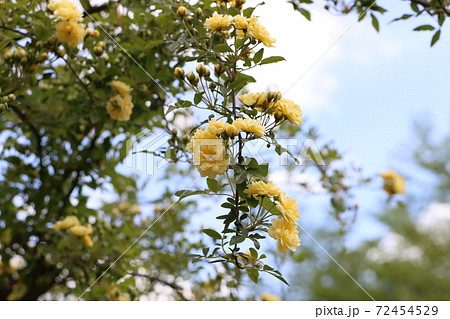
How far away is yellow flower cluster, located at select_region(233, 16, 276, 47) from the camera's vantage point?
81cm

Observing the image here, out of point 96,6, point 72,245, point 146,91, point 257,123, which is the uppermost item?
point 257,123

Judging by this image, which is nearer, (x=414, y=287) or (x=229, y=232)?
(x=229, y=232)

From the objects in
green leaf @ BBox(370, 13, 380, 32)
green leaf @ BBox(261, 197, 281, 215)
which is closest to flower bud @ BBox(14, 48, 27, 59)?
green leaf @ BBox(261, 197, 281, 215)

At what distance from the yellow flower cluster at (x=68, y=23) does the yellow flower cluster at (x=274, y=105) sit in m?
0.61

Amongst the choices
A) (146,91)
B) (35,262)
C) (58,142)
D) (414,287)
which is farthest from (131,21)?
(414,287)

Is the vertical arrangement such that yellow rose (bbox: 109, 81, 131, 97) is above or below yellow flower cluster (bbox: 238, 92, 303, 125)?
below

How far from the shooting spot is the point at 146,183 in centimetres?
178

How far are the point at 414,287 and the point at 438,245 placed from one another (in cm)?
97

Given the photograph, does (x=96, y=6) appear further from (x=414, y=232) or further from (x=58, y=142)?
(x=414, y=232)

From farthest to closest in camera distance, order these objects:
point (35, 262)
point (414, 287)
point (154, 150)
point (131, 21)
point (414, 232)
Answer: point (414, 232) < point (414, 287) < point (35, 262) < point (131, 21) < point (154, 150)

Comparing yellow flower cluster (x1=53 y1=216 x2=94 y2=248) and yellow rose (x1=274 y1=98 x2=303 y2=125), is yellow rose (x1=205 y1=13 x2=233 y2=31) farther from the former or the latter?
yellow flower cluster (x1=53 y1=216 x2=94 y2=248)

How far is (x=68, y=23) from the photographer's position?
46.4 inches

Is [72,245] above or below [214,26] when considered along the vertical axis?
below

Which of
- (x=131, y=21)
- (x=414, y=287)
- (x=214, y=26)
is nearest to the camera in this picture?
(x=214, y=26)
